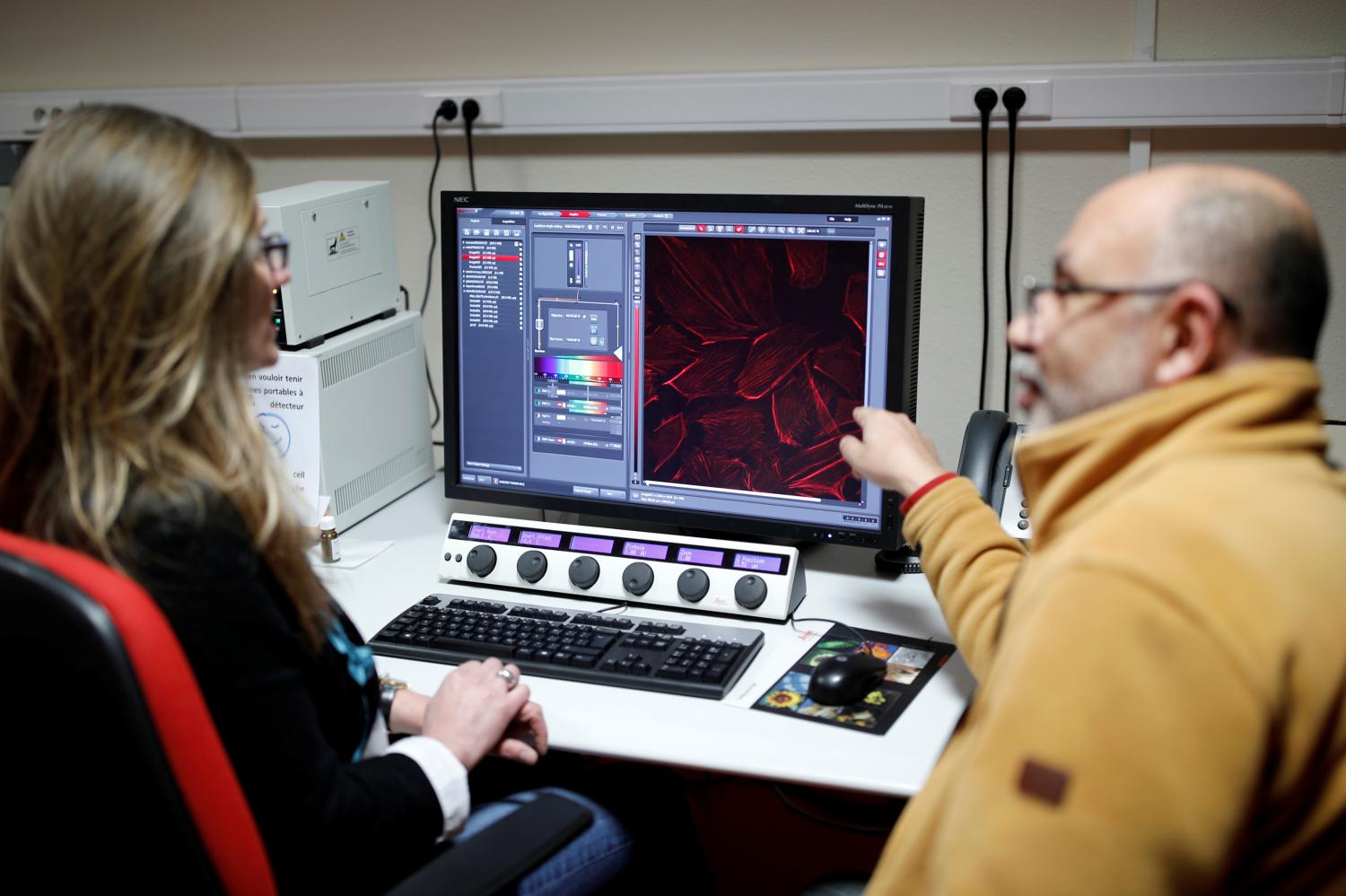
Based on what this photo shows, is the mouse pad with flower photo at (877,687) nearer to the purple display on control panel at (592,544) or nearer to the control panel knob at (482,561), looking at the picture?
the purple display on control panel at (592,544)

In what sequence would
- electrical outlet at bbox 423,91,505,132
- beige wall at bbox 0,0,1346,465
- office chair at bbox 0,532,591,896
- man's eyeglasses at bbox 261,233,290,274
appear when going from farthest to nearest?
electrical outlet at bbox 423,91,505,132 < beige wall at bbox 0,0,1346,465 < man's eyeglasses at bbox 261,233,290,274 < office chair at bbox 0,532,591,896

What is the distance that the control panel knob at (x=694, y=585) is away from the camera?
59.8 inches

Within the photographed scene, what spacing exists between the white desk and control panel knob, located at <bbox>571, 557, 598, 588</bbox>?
0.03 meters

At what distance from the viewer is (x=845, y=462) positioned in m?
1.53

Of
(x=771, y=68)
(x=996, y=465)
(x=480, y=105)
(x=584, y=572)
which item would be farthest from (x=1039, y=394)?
(x=480, y=105)

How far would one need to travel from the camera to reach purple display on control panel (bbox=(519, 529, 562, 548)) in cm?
161

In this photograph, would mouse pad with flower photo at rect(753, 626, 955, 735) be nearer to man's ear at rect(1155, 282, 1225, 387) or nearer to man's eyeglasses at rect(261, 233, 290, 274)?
man's ear at rect(1155, 282, 1225, 387)

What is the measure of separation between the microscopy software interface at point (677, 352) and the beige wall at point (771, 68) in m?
0.77

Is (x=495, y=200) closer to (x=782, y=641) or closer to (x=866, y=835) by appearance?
(x=782, y=641)

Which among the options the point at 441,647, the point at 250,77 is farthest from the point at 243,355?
the point at 250,77

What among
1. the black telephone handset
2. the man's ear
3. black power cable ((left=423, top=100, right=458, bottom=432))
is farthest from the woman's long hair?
black power cable ((left=423, top=100, right=458, bottom=432))

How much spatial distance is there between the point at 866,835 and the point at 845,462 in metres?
0.89

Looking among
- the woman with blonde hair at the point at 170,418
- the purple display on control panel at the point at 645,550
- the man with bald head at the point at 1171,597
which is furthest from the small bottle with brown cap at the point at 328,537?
the man with bald head at the point at 1171,597

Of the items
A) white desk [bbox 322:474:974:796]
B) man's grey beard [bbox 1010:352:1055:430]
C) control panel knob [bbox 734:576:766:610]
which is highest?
man's grey beard [bbox 1010:352:1055:430]
